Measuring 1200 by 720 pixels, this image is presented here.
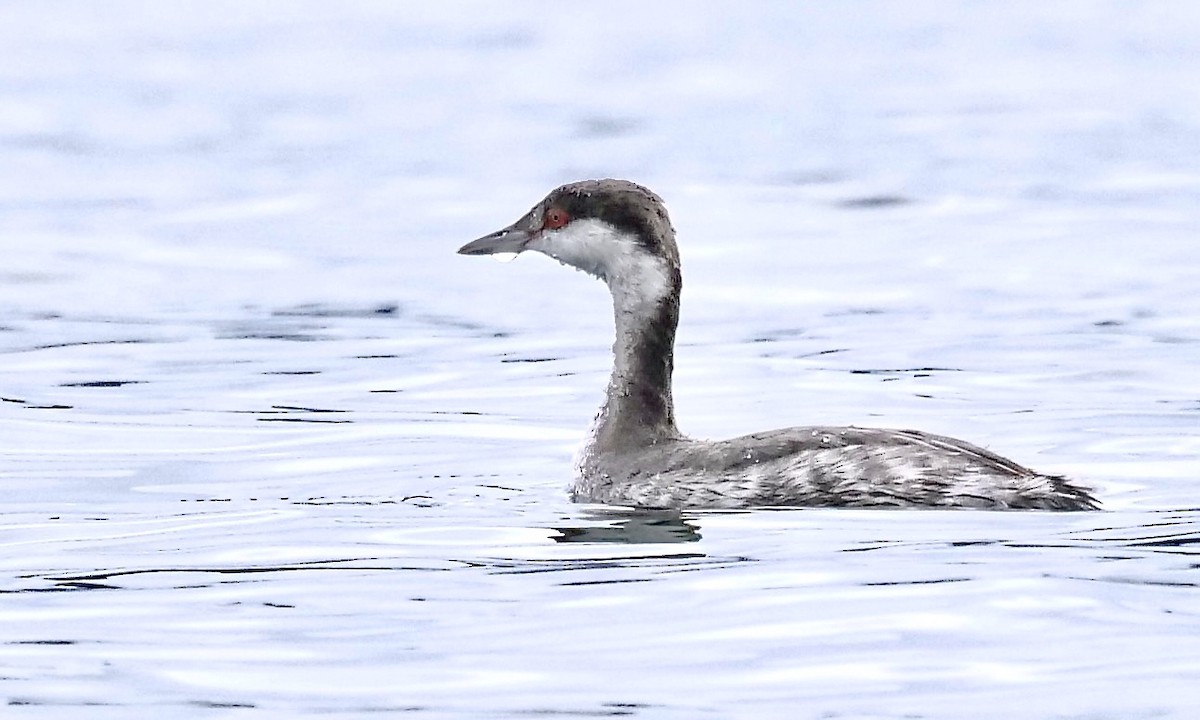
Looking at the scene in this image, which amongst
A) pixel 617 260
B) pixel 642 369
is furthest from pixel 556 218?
pixel 642 369

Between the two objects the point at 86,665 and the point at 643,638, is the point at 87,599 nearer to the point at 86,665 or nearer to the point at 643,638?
the point at 86,665

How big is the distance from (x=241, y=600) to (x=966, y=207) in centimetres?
1784

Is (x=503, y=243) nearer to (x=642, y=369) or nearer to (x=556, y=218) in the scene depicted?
(x=556, y=218)

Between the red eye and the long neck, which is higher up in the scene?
the red eye

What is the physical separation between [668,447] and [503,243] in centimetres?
128

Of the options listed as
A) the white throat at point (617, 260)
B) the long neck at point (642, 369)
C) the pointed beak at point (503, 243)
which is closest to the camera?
the white throat at point (617, 260)

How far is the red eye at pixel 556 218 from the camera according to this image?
45.6 ft

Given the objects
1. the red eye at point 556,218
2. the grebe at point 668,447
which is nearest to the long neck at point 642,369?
the grebe at point 668,447

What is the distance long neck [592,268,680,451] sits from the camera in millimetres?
13953

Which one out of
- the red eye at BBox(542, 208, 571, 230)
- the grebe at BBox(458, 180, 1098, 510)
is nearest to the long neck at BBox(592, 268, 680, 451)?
the grebe at BBox(458, 180, 1098, 510)

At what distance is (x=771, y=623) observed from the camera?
10.9m

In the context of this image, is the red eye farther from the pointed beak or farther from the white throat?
the pointed beak

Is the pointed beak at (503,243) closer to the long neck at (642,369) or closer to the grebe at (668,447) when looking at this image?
the grebe at (668,447)

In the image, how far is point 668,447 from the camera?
13.7 metres
